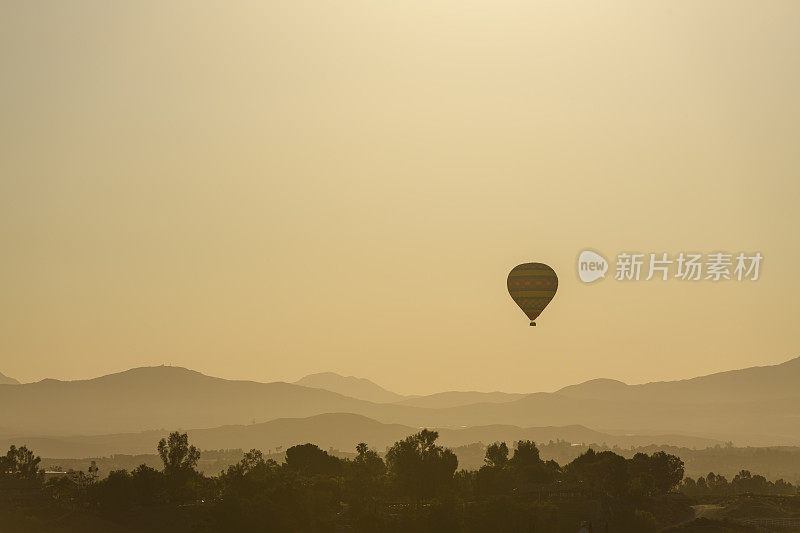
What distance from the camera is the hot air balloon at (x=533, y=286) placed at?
128 m

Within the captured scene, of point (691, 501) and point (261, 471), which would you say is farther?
point (691, 501)

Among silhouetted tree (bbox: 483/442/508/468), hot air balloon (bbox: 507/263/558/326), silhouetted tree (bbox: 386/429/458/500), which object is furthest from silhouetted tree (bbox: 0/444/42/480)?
hot air balloon (bbox: 507/263/558/326)

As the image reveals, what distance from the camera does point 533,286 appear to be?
127500 millimetres

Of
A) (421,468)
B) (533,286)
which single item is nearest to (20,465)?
(421,468)

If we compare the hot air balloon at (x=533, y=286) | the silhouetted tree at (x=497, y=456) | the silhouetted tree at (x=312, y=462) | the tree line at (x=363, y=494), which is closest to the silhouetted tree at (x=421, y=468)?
the tree line at (x=363, y=494)

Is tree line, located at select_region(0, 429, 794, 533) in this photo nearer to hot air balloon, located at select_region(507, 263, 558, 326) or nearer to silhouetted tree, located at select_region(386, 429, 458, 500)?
silhouetted tree, located at select_region(386, 429, 458, 500)

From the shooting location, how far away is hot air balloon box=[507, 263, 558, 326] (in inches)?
5025

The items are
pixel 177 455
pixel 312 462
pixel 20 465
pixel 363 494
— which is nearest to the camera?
pixel 363 494

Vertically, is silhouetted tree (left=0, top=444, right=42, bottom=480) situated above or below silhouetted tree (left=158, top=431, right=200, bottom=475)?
below

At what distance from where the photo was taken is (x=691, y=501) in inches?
6624

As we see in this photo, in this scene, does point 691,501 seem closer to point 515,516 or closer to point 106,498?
point 515,516

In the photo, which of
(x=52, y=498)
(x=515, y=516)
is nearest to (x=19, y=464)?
(x=52, y=498)

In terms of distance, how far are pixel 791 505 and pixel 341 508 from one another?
76600mm

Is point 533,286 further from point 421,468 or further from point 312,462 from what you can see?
point 312,462
